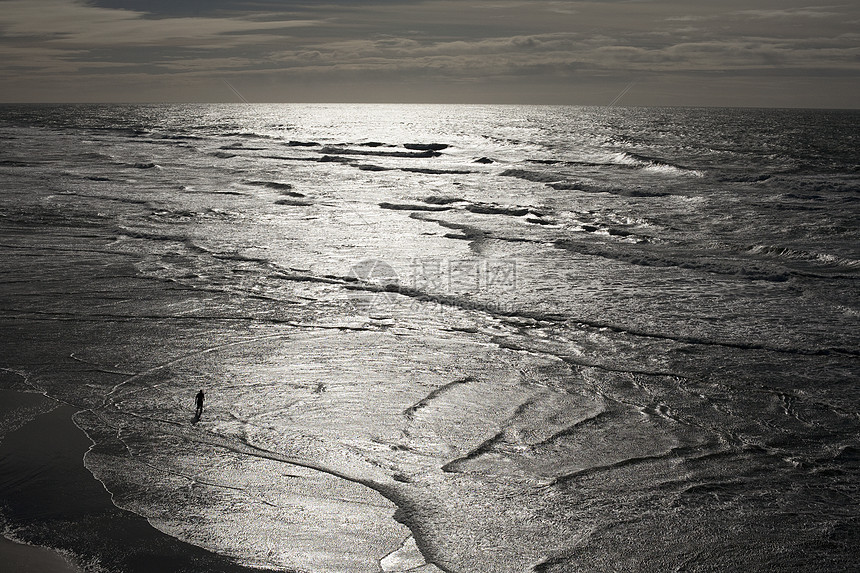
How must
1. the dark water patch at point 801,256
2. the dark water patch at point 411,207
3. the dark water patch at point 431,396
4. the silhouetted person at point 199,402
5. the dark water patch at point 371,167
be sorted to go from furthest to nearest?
the dark water patch at point 371,167 < the dark water patch at point 411,207 < the dark water patch at point 801,256 < the dark water patch at point 431,396 < the silhouetted person at point 199,402

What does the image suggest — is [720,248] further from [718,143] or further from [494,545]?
[718,143]

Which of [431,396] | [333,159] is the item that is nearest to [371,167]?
[333,159]

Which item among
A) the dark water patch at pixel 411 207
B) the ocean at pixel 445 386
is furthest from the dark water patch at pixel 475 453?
the dark water patch at pixel 411 207

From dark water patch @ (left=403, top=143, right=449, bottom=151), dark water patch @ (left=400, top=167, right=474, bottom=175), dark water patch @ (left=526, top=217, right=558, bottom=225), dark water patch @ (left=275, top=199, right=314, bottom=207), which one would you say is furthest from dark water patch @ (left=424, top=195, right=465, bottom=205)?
dark water patch @ (left=403, top=143, right=449, bottom=151)

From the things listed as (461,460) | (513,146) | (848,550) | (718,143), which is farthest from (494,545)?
(718,143)

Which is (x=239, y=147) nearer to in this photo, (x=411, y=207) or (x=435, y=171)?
(x=435, y=171)

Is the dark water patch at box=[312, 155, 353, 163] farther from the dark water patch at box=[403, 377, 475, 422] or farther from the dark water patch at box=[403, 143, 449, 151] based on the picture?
the dark water patch at box=[403, 377, 475, 422]

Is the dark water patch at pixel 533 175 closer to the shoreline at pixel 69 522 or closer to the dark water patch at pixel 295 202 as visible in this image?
the dark water patch at pixel 295 202
